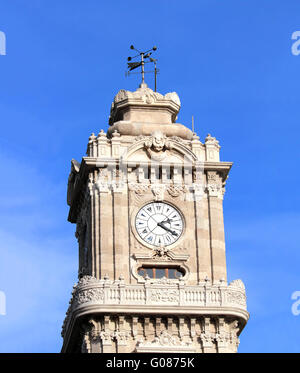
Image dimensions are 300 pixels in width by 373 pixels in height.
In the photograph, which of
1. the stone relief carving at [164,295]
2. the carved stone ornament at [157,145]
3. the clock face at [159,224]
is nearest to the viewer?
the stone relief carving at [164,295]

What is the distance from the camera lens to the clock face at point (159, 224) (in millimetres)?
92500

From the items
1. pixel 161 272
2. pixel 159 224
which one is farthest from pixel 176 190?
pixel 161 272

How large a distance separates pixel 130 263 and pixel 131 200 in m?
3.84

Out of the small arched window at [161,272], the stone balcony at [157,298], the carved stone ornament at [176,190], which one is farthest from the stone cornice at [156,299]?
the carved stone ornament at [176,190]

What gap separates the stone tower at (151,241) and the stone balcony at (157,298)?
53 mm

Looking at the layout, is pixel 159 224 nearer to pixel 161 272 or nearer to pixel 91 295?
pixel 161 272

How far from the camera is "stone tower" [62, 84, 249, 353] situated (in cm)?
8900

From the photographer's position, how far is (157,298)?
8944 cm

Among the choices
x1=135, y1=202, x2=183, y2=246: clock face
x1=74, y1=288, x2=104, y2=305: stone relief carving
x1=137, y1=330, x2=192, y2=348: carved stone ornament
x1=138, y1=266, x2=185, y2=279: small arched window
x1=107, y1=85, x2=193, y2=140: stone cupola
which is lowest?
x1=137, y1=330, x2=192, y2=348: carved stone ornament

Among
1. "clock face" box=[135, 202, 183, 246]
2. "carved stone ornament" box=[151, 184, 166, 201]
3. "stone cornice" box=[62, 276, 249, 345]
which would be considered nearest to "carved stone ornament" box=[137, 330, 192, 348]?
"stone cornice" box=[62, 276, 249, 345]

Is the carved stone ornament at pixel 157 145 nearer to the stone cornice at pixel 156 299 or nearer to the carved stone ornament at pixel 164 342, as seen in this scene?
the stone cornice at pixel 156 299

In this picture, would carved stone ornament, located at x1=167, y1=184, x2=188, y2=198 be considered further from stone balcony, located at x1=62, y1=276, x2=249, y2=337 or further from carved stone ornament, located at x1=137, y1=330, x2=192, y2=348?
carved stone ornament, located at x1=137, y1=330, x2=192, y2=348

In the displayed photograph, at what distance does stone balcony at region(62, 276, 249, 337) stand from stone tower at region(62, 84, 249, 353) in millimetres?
53
